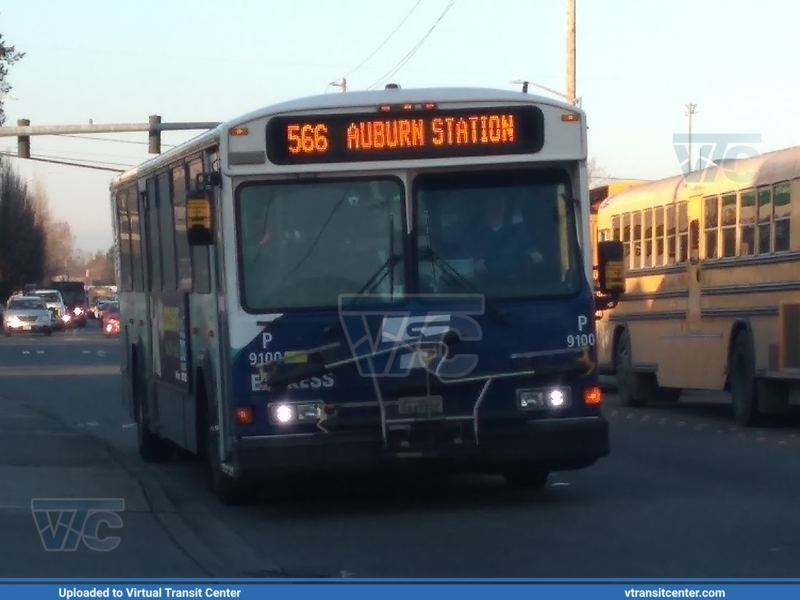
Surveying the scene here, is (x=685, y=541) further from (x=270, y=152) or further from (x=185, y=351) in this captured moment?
(x=185, y=351)

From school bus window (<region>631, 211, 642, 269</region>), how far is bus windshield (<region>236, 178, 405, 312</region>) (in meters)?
12.3

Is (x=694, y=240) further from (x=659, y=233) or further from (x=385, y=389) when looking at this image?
(x=385, y=389)

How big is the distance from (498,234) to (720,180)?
931 cm

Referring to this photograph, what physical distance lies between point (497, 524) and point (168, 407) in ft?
15.9

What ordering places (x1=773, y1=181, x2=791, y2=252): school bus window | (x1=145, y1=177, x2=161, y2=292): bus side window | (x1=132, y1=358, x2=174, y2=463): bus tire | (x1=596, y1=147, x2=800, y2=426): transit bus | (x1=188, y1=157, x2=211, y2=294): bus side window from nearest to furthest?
(x1=188, y1=157, x2=211, y2=294): bus side window, (x1=145, y1=177, x2=161, y2=292): bus side window, (x1=132, y1=358, x2=174, y2=463): bus tire, (x1=773, y1=181, x2=791, y2=252): school bus window, (x1=596, y1=147, x2=800, y2=426): transit bus

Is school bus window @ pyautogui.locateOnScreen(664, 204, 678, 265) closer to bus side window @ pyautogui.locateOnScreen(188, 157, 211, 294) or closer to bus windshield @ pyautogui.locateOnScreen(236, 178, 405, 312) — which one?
bus side window @ pyautogui.locateOnScreen(188, 157, 211, 294)

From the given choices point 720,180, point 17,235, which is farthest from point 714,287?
point 17,235

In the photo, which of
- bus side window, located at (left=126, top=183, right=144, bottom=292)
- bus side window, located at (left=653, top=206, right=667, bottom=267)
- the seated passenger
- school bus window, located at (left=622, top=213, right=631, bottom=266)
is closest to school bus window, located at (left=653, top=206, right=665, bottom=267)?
bus side window, located at (left=653, top=206, right=667, bottom=267)

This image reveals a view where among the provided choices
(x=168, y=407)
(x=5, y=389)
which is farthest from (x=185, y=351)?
(x=5, y=389)

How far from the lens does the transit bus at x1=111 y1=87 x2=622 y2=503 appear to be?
11438 mm

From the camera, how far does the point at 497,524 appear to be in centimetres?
1130

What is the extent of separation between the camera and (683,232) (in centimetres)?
2153

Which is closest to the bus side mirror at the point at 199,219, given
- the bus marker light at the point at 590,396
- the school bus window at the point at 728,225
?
the bus marker light at the point at 590,396

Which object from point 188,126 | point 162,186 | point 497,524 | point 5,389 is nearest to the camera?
point 497,524
